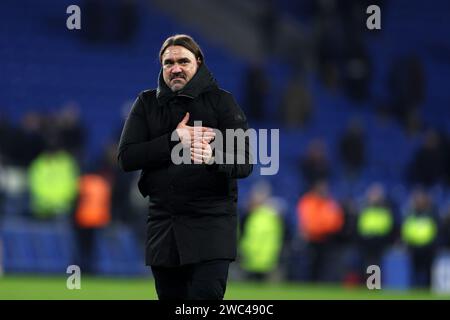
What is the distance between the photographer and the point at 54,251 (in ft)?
65.2

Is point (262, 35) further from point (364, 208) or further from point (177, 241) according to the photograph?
point (177, 241)

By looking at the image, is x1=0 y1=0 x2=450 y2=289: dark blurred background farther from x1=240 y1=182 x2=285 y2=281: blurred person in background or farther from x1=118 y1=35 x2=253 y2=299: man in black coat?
x1=118 y1=35 x2=253 y2=299: man in black coat

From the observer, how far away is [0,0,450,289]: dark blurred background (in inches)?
781

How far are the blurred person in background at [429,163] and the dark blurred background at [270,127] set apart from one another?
0.12 ft

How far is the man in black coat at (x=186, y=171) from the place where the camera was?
5.81 m

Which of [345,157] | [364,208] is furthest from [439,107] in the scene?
[364,208]

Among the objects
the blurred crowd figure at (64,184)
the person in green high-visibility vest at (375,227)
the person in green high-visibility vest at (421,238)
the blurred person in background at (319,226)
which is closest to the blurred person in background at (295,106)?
the blurred person in background at (319,226)

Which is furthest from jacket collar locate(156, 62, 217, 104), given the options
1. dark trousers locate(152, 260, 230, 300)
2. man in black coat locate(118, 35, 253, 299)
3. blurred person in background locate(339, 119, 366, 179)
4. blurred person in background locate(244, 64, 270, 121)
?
blurred person in background locate(244, 64, 270, 121)

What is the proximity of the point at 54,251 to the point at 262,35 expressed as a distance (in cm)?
1002

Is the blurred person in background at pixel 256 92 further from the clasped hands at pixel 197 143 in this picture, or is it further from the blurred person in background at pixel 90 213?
the clasped hands at pixel 197 143

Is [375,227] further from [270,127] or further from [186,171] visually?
[186,171]

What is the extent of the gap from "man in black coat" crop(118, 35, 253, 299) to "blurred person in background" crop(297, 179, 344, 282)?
14.2m

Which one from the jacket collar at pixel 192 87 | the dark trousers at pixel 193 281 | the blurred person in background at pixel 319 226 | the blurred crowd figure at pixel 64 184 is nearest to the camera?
the dark trousers at pixel 193 281

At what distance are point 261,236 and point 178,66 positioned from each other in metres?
14.1
